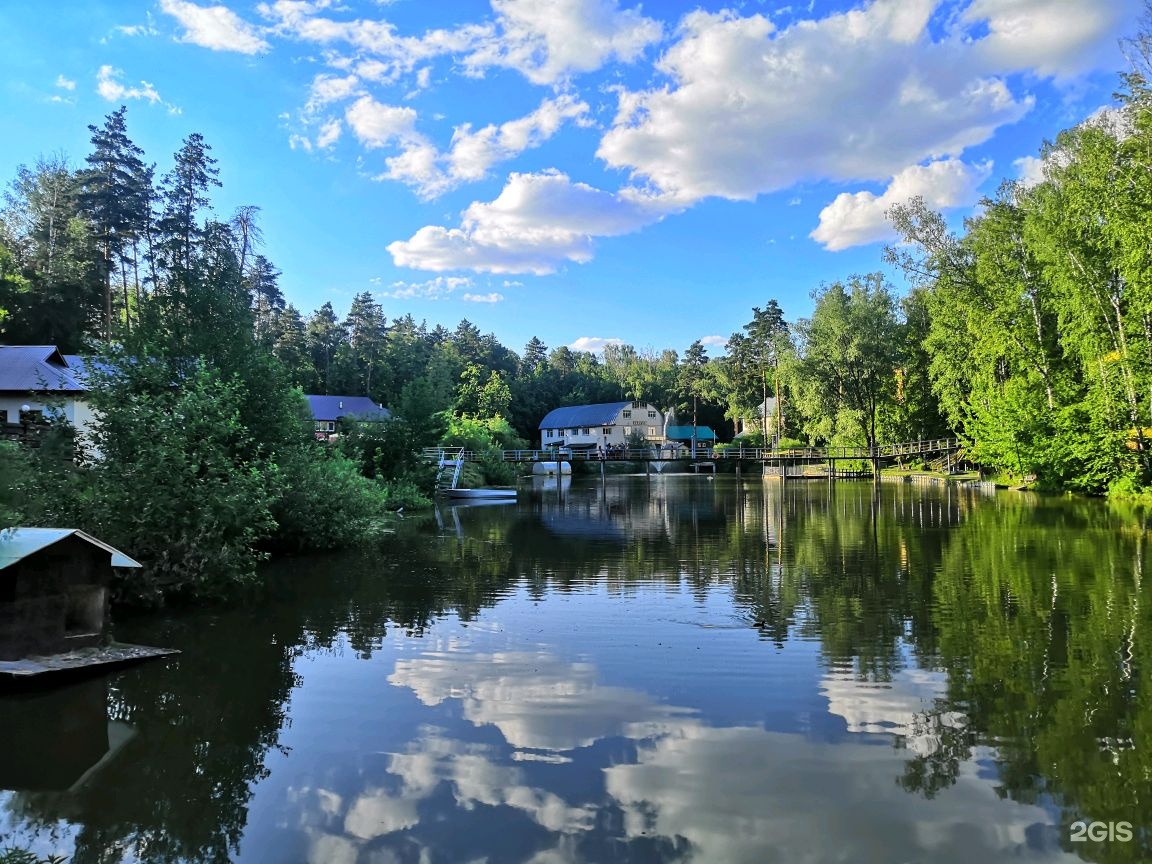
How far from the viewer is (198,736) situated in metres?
7.50

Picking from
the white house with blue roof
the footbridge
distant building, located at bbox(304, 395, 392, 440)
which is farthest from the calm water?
the white house with blue roof

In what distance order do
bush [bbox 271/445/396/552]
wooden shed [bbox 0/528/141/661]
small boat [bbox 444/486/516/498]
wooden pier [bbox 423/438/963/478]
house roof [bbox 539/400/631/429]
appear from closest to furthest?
Answer: wooden shed [bbox 0/528/141/661]
bush [bbox 271/445/396/552]
small boat [bbox 444/486/516/498]
wooden pier [bbox 423/438/963/478]
house roof [bbox 539/400/631/429]

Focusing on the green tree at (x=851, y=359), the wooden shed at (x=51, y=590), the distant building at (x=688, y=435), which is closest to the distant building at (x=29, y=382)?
the wooden shed at (x=51, y=590)

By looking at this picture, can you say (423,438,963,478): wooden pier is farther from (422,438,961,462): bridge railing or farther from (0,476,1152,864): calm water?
(0,476,1152,864): calm water

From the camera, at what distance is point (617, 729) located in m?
7.51

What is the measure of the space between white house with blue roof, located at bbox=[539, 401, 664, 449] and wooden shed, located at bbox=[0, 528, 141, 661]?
73.9 m

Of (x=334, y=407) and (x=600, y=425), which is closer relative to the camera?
(x=334, y=407)

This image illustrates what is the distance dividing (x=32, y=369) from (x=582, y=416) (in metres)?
63.8

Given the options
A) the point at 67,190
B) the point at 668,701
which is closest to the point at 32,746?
the point at 668,701

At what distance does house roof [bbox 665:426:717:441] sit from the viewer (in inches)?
3596

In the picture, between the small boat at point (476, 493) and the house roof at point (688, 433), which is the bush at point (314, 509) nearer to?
the small boat at point (476, 493)

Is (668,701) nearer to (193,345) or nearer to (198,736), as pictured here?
(198,736)

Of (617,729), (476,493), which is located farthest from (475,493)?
(617,729)

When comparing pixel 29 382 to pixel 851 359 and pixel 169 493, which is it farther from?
pixel 851 359
